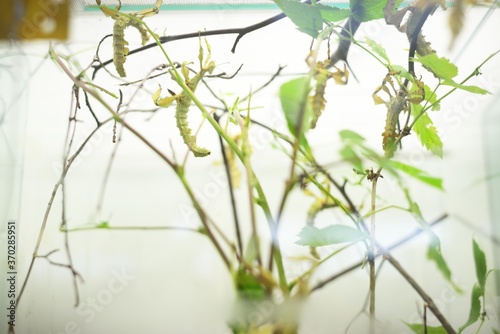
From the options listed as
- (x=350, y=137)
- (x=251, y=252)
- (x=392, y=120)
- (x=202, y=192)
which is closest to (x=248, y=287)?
(x=251, y=252)

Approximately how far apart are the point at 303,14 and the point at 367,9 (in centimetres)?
9

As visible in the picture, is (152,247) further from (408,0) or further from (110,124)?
(408,0)

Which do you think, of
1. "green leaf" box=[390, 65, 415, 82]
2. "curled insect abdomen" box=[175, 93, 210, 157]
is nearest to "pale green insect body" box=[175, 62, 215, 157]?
"curled insect abdomen" box=[175, 93, 210, 157]

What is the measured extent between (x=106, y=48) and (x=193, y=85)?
1.21 ft

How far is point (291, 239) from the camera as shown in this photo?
74cm

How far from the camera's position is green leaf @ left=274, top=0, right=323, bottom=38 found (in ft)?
1.51

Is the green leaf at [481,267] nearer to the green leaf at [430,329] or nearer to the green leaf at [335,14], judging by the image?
the green leaf at [430,329]

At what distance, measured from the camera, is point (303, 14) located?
1.53 ft

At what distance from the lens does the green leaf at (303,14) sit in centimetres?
46

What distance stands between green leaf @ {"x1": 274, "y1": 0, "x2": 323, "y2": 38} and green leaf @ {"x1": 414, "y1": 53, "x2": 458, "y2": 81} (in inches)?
4.8

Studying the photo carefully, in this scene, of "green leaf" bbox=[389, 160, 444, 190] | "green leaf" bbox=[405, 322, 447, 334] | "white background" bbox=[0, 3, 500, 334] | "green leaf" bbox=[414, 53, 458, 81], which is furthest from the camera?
"white background" bbox=[0, 3, 500, 334]

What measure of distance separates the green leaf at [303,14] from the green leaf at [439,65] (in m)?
0.12

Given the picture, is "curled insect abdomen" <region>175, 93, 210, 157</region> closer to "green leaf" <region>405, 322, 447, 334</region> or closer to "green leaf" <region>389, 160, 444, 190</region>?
"green leaf" <region>389, 160, 444, 190</region>

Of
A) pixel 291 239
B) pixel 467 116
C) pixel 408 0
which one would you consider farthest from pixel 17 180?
pixel 467 116
